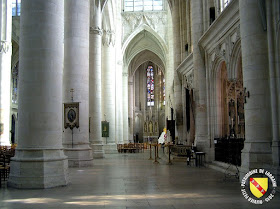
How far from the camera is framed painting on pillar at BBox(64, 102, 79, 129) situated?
47.7 ft

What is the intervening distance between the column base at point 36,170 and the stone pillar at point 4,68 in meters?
14.4

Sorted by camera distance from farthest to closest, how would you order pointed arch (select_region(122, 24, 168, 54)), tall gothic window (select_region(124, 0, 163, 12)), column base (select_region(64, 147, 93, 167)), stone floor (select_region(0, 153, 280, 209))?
tall gothic window (select_region(124, 0, 163, 12)) → pointed arch (select_region(122, 24, 168, 54)) → column base (select_region(64, 147, 93, 167)) → stone floor (select_region(0, 153, 280, 209))

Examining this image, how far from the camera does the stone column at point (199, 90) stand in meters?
16.6

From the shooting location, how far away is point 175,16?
25844mm

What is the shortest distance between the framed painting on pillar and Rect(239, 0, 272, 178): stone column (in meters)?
7.89

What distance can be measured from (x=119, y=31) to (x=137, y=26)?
2.71 meters

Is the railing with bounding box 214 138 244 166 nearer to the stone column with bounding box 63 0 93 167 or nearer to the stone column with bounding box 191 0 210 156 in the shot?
the stone column with bounding box 191 0 210 156

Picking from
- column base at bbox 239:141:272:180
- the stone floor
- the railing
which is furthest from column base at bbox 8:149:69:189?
the railing

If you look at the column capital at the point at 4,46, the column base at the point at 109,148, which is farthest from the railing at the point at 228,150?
the column capital at the point at 4,46

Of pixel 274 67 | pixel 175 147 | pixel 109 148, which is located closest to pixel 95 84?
pixel 175 147

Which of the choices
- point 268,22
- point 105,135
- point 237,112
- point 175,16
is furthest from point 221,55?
point 105,135

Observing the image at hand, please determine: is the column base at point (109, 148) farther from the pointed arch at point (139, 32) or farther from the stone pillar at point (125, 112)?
the pointed arch at point (139, 32)

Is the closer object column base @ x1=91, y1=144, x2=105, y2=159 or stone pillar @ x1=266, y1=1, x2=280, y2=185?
stone pillar @ x1=266, y1=1, x2=280, y2=185

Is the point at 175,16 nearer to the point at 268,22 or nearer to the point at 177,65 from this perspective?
the point at 177,65
